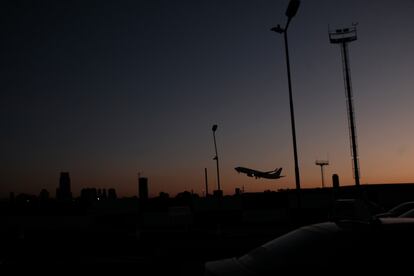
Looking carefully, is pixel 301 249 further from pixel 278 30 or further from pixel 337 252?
pixel 278 30

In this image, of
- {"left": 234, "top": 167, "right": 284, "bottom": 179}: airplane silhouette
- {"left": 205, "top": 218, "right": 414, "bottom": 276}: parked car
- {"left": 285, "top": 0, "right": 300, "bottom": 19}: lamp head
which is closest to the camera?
{"left": 205, "top": 218, "right": 414, "bottom": 276}: parked car

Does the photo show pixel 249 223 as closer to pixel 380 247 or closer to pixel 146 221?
pixel 146 221

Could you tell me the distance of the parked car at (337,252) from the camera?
378 centimetres

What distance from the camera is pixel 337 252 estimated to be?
153 inches

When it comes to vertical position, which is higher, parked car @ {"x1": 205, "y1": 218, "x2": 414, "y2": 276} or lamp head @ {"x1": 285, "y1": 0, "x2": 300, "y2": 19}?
lamp head @ {"x1": 285, "y1": 0, "x2": 300, "y2": 19}

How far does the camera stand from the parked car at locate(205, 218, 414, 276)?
3777mm

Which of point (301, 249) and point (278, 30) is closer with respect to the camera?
point (301, 249)

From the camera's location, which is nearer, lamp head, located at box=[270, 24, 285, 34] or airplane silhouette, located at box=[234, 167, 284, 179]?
lamp head, located at box=[270, 24, 285, 34]

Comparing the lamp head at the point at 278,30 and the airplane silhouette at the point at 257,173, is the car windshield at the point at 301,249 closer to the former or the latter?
the lamp head at the point at 278,30

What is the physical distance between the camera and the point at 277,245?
178 inches

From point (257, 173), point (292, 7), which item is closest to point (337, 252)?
point (292, 7)

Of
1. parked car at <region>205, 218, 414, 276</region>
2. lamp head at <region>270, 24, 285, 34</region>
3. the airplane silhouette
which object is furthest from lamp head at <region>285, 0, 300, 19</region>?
the airplane silhouette

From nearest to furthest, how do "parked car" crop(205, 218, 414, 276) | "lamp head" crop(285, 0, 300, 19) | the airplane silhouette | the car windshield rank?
1. "parked car" crop(205, 218, 414, 276)
2. the car windshield
3. "lamp head" crop(285, 0, 300, 19)
4. the airplane silhouette

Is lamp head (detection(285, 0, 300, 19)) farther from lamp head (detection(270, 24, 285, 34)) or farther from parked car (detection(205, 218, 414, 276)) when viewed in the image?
parked car (detection(205, 218, 414, 276))
